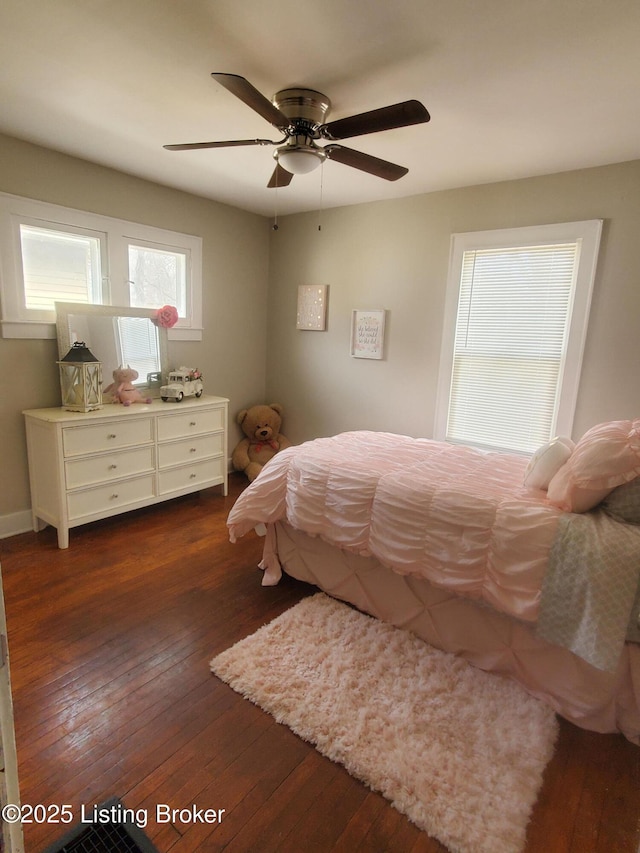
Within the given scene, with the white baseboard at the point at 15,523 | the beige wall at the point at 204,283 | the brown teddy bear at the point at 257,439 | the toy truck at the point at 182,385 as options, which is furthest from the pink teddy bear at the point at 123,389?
the brown teddy bear at the point at 257,439

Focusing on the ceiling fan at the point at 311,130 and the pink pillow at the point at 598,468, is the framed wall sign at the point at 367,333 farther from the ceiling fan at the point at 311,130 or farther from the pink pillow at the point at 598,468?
the pink pillow at the point at 598,468

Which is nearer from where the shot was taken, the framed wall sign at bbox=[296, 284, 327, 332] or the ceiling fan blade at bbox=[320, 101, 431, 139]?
the ceiling fan blade at bbox=[320, 101, 431, 139]

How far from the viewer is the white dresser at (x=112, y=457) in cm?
286

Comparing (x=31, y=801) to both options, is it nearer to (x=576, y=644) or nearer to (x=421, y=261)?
(x=576, y=644)

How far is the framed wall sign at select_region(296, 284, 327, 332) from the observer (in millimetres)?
4141

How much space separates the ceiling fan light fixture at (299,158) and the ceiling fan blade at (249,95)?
0.16m

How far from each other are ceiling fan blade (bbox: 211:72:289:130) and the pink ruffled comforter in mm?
1580

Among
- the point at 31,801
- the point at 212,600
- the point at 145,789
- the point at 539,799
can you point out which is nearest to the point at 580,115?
the point at 539,799

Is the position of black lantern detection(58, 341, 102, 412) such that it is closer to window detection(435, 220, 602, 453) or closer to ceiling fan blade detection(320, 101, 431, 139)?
ceiling fan blade detection(320, 101, 431, 139)

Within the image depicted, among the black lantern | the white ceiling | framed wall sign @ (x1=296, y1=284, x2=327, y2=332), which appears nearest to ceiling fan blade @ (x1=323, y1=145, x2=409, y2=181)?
the white ceiling

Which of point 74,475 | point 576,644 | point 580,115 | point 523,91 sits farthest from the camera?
point 74,475

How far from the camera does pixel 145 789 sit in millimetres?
1422

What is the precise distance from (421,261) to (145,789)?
3531mm

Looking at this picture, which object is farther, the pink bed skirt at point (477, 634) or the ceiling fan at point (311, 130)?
the ceiling fan at point (311, 130)
